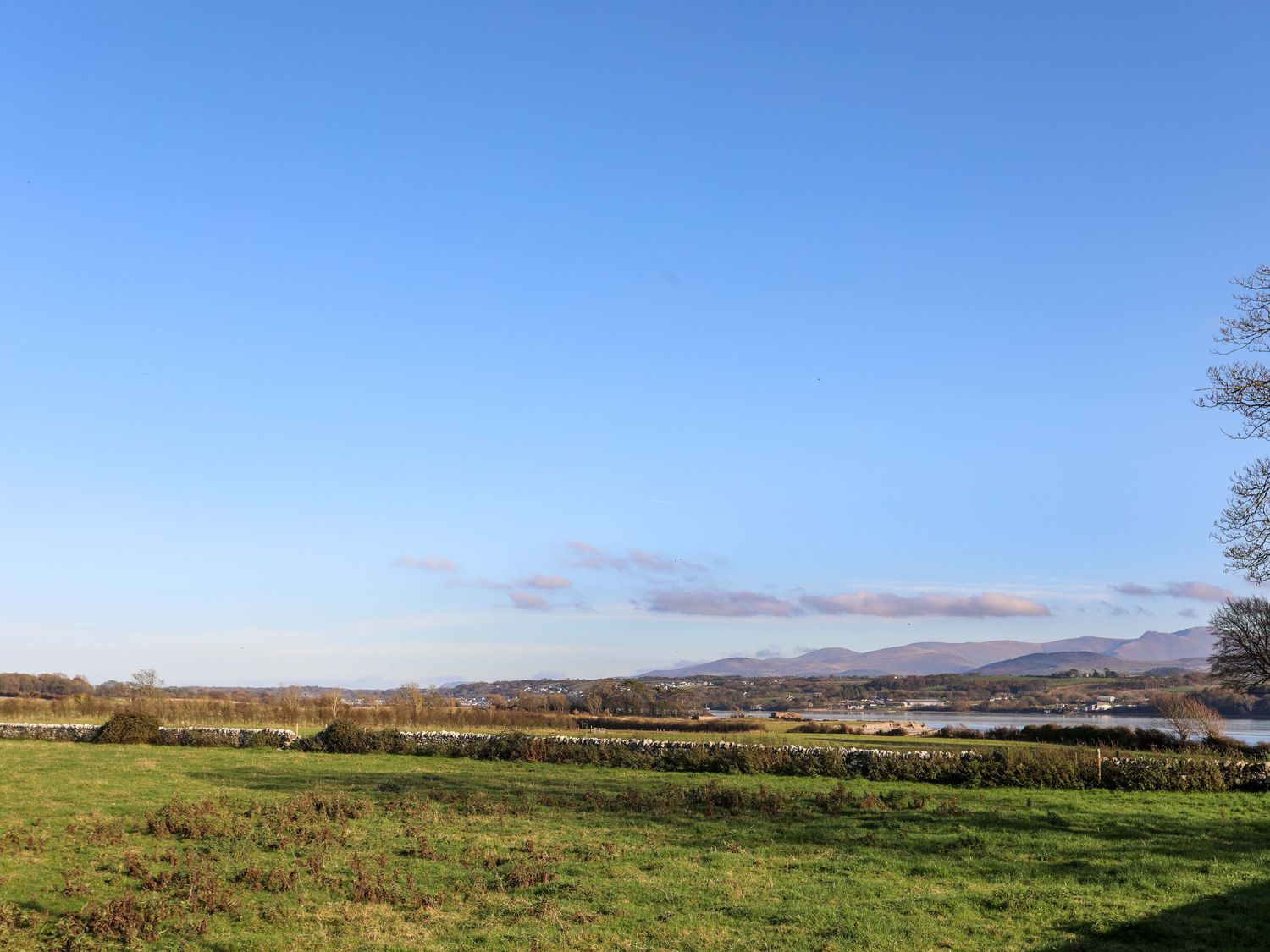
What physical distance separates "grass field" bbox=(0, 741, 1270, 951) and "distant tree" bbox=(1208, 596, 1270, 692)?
24.9 m

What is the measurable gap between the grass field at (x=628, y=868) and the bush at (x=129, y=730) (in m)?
17.8

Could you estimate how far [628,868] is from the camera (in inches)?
560

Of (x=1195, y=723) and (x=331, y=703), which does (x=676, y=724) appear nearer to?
(x=331, y=703)

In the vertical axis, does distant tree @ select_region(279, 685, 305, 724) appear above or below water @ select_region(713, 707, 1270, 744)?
above

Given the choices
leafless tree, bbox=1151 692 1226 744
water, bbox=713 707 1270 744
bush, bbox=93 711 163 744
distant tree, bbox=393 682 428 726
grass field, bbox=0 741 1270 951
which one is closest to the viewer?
grass field, bbox=0 741 1270 951

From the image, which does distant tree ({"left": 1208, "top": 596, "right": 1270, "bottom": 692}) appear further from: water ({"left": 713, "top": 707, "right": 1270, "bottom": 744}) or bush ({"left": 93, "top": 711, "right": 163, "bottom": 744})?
bush ({"left": 93, "top": 711, "right": 163, "bottom": 744})

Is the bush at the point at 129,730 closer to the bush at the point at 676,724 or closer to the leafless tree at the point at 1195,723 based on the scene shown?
the bush at the point at 676,724

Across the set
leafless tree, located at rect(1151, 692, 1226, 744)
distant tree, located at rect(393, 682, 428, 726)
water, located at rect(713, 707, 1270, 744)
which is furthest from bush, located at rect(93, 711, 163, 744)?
water, located at rect(713, 707, 1270, 744)

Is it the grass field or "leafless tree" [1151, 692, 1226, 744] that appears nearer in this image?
the grass field

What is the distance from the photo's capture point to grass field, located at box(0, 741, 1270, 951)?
10.9 meters

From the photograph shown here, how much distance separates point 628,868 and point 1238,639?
1614 inches

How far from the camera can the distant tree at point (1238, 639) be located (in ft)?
145

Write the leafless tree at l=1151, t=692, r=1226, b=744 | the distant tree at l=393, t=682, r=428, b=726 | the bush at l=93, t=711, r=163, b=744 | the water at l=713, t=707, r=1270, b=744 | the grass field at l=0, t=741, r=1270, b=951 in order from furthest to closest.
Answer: the water at l=713, t=707, r=1270, b=744, the distant tree at l=393, t=682, r=428, b=726, the leafless tree at l=1151, t=692, r=1226, b=744, the bush at l=93, t=711, r=163, b=744, the grass field at l=0, t=741, r=1270, b=951

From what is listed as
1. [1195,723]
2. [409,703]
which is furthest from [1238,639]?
[409,703]
